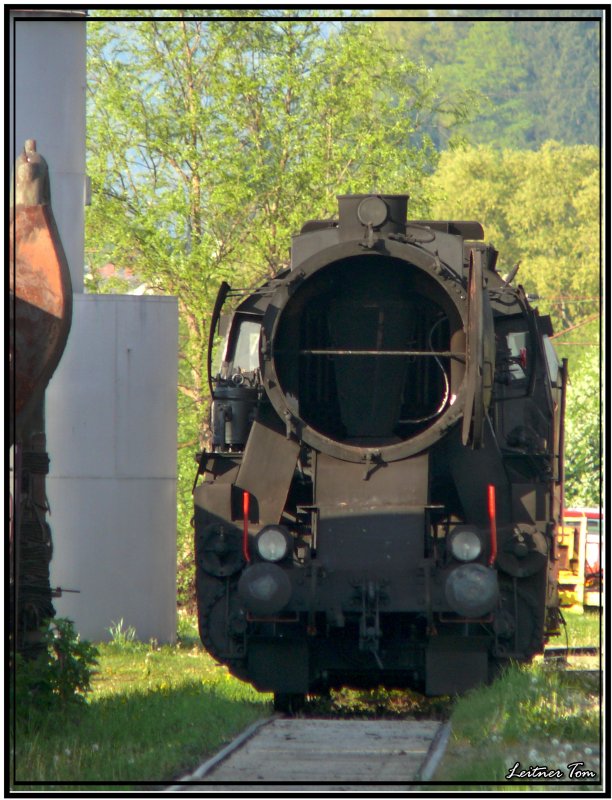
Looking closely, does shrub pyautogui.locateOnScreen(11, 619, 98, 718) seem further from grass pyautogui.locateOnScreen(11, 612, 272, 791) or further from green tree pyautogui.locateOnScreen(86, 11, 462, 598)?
green tree pyautogui.locateOnScreen(86, 11, 462, 598)

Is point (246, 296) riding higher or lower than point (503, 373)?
higher

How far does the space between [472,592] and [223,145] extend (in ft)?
43.6

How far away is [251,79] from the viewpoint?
20.0 meters

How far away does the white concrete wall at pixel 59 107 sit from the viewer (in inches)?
536

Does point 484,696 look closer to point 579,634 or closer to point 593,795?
point 593,795

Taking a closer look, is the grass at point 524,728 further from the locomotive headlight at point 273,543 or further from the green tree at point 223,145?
the green tree at point 223,145

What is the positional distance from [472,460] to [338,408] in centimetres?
104

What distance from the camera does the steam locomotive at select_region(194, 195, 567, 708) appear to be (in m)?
8.67

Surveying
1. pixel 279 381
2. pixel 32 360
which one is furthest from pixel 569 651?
pixel 32 360

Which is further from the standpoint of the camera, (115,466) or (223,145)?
(223,145)

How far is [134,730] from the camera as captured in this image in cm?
805

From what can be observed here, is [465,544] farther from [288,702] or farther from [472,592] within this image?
[288,702]

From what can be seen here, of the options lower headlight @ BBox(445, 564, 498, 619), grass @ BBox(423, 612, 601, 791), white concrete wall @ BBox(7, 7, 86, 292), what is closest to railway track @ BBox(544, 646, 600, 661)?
grass @ BBox(423, 612, 601, 791)

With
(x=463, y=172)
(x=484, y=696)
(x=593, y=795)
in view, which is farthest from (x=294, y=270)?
(x=463, y=172)
